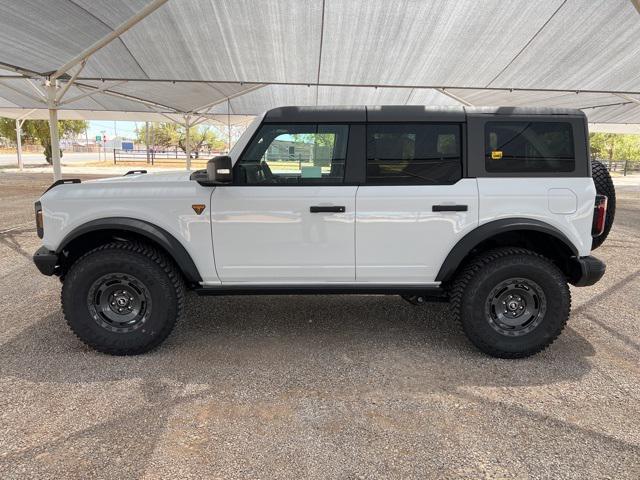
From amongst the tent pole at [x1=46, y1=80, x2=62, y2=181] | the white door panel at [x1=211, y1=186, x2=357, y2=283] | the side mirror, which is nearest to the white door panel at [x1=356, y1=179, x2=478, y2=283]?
the white door panel at [x1=211, y1=186, x2=357, y2=283]

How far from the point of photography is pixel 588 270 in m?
3.35

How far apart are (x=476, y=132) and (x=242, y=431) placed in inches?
102

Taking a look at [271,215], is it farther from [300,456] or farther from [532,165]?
[532,165]

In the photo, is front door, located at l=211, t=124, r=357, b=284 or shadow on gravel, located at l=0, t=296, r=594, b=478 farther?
front door, located at l=211, t=124, r=357, b=284

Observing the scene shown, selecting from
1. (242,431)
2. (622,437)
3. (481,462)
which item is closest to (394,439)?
(481,462)

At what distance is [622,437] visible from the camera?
251 centimetres

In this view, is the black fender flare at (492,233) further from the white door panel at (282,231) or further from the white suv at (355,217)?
the white door panel at (282,231)

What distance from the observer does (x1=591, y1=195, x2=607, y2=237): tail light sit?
3.43m

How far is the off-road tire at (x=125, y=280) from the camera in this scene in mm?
3328

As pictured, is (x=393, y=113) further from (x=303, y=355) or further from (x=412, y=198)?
(x=303, y=355)

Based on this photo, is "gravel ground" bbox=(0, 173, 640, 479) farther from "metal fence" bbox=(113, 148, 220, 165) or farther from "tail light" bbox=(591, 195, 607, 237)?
"metal fence" bbox=(113, 148, 220, 165)

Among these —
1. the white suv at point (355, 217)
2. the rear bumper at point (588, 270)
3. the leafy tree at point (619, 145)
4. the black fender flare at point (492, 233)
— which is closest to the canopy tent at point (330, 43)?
the white suv at point (355, 217)

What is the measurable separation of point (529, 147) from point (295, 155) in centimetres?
174

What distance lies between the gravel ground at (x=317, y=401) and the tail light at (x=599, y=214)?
100 centimetres
